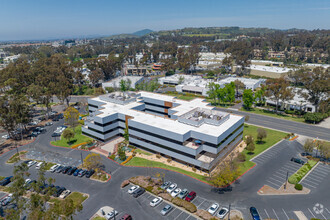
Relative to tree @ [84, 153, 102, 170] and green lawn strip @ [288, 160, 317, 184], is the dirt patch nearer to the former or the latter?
green lawn strip @ [288, 160, 317, 184]

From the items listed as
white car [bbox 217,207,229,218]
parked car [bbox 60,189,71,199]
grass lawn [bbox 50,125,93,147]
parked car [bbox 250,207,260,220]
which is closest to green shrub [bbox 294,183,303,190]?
parked car [bbox 250,207,260,220]

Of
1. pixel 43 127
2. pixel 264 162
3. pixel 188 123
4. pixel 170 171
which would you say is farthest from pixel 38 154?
pixel 264 162

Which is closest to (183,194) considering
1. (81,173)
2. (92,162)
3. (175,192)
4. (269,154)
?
(175,192)

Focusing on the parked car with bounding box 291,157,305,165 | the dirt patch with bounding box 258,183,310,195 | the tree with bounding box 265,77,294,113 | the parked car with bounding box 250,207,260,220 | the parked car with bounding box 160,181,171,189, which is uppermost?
the tree with bounding box 265,77,294,113

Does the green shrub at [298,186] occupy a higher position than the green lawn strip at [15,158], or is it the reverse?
the green shrub at [298,186]

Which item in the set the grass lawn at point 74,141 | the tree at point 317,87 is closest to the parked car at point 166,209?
the grass lawn at point 74,141

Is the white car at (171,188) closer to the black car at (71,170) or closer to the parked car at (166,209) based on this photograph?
the parked car at (166,209)

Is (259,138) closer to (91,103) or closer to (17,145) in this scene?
(91,103)
